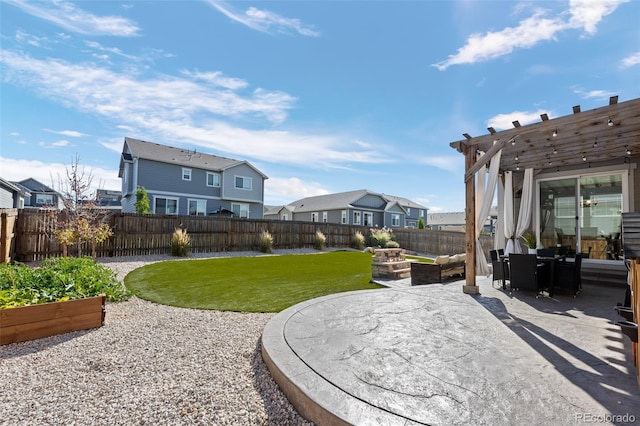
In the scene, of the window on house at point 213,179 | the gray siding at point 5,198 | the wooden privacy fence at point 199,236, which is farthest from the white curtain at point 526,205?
the gray siding at point 5,198

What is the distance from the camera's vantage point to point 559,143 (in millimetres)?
6129

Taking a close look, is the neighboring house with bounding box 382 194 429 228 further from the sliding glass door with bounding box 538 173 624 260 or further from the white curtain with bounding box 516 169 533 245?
the white curtain with bounding box 516 169 533 245

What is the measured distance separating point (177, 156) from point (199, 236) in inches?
416

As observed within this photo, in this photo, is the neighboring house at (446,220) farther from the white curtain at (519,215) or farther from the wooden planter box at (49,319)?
the wooden planter box at (49,319)

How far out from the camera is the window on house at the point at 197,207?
21.8 meters

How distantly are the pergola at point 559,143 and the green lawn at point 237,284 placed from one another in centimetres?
317

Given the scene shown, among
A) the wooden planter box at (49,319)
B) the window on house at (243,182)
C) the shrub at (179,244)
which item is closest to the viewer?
the wooden planter box at (49,319)

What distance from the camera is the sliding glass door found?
24.7 feet

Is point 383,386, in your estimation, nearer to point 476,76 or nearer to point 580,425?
point 580,425

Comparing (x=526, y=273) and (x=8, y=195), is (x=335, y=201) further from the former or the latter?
(x=526, y=273)

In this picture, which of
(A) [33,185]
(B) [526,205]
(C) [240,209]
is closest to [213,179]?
(C) [240,209]

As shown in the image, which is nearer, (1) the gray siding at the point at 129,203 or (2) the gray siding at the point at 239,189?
(1) the gray siding at the point at 129,203

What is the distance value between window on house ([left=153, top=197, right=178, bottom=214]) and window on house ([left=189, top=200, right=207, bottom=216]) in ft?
3.52

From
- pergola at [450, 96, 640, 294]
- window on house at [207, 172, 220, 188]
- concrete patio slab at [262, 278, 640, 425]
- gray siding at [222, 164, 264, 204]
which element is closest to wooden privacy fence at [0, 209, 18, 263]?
concrete patio slab at [262, 278, 640, 425]
